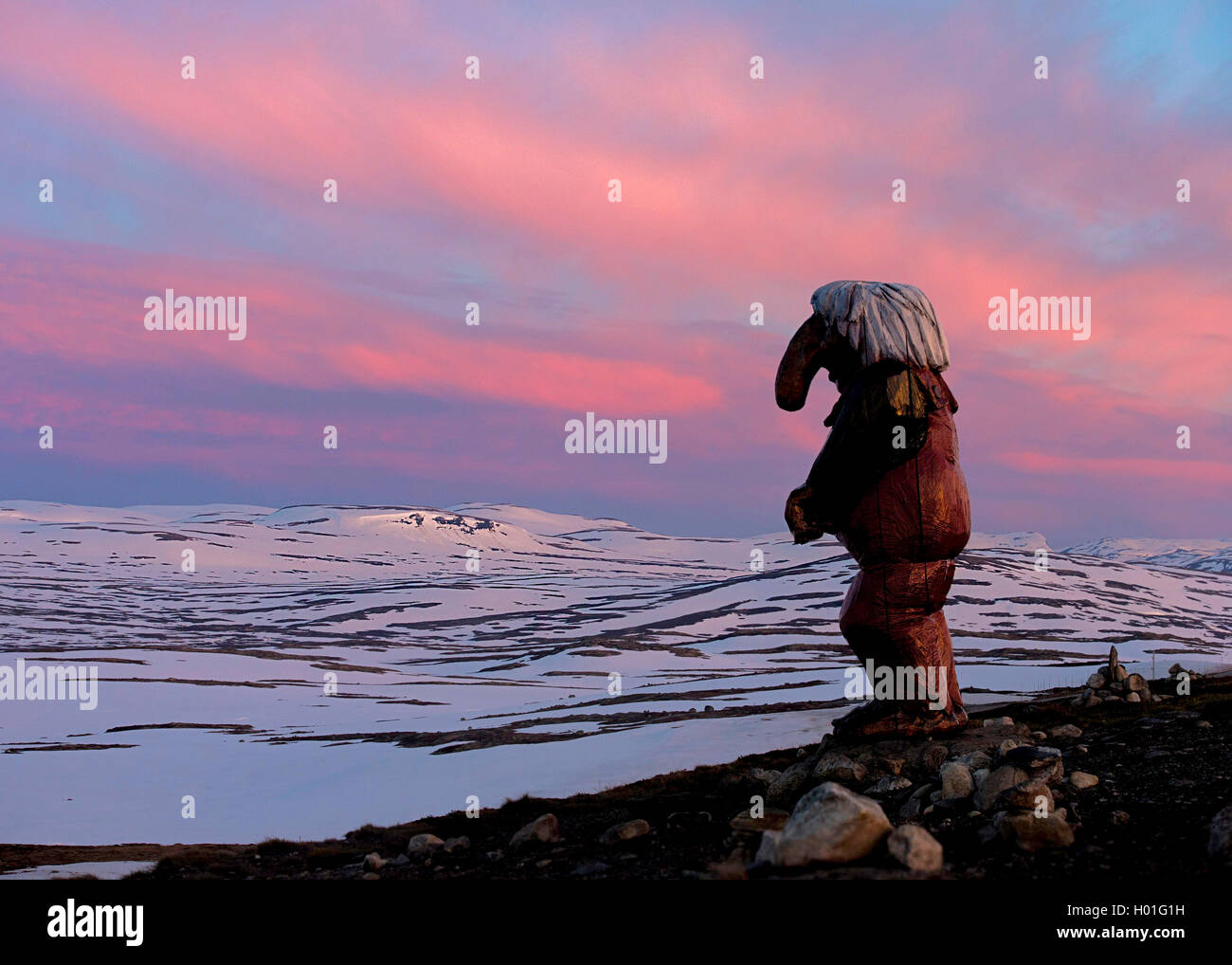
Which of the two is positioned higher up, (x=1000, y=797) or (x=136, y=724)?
Result: (x=1000, y=797)

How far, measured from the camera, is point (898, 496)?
8500mm

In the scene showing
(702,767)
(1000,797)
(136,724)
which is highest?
(1000,797)

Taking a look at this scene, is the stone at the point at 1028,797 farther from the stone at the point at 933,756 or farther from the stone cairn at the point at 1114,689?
the stone cairn at the point at 1114,689

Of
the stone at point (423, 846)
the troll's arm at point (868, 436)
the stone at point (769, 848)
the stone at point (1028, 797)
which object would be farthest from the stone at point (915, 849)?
the troll's arm at point (868, 436)

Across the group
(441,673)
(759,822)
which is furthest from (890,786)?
(441,673)

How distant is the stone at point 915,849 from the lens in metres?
4.27

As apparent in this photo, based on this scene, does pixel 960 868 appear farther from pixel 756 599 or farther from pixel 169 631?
pixel 169 631

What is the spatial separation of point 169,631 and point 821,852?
94753 millimetres

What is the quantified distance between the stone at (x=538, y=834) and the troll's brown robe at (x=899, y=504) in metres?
3.62

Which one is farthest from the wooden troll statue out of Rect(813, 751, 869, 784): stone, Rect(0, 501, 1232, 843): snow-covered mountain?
Rect(0, 501, 1232, 843): snow-covered mountain

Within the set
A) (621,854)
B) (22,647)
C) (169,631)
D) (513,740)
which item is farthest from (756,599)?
(621,854)

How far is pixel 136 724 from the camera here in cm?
3631

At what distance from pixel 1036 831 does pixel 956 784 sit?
57.6 inches

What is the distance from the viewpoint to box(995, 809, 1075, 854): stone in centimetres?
466
